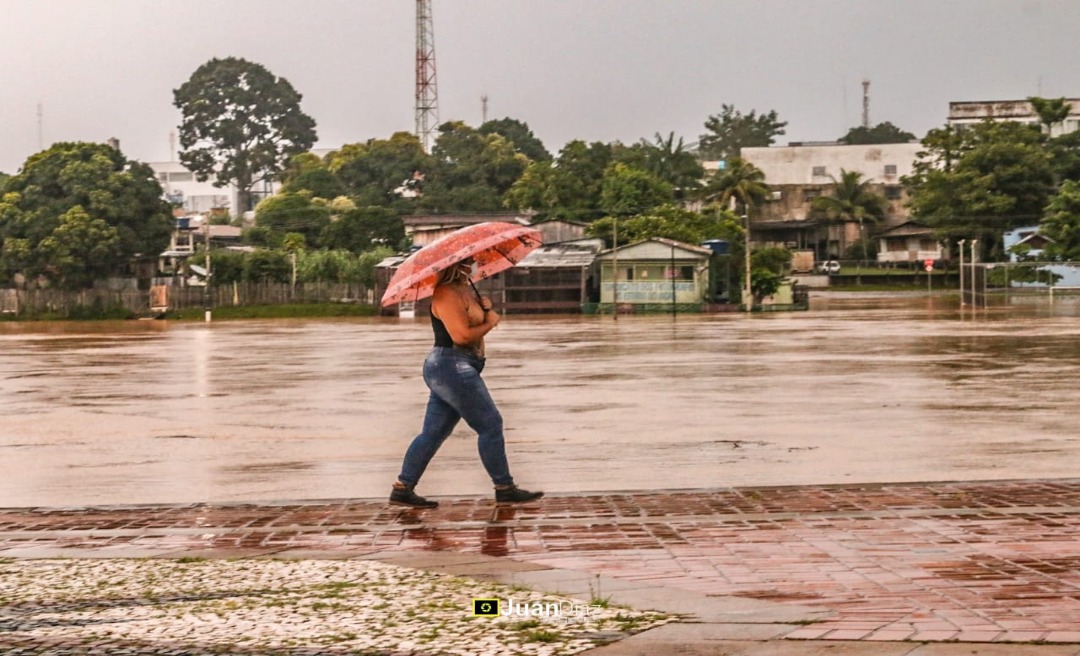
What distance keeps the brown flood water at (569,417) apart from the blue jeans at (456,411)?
119 centimetres

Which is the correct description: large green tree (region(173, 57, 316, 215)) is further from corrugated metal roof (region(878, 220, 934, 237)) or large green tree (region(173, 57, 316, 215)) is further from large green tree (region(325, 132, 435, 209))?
corrugated metal roof (region(878, 220, 934, 237))

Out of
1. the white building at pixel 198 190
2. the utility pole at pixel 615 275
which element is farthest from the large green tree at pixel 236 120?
the utility pole at pixel 615 275

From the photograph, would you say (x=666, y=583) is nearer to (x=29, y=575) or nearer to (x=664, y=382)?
(x=29, y=575)

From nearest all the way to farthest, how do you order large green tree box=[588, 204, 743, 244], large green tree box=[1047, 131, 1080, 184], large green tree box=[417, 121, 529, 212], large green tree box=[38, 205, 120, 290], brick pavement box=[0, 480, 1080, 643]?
brick pavement box=[0, 480, 1080, 643] < large green tree box=[38, 205, 120, 290] < large green tree box=[588, 204, 743, 244] < large green tree box=[1047, 131, 1080, 184] < large green tree box=[417, 121, 529, 212]

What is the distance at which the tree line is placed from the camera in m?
72.8

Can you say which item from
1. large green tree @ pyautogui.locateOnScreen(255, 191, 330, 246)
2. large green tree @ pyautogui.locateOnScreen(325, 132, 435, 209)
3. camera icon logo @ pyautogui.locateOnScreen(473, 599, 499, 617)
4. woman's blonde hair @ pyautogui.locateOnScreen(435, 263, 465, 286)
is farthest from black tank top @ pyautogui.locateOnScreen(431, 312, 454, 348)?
large green tree @ pyautogui.locateOnScreen(325, 132, 435, 209)

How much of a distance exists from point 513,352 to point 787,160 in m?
76.6

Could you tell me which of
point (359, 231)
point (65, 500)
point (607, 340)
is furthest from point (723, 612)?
point (359, 231)

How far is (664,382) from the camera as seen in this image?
21031 mm

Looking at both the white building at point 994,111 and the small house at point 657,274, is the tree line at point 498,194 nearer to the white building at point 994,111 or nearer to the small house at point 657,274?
the small house at point 657,274

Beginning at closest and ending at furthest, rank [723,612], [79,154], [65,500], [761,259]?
[723,612] → [65,500] → [761,259] → [79,154]

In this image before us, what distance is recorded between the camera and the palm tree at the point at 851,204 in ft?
317

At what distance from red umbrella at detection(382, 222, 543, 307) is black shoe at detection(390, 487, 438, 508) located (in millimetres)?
1184

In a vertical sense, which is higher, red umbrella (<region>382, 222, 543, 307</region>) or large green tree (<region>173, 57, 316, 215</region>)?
large green tree (<region>173, 57, 316, 215</region>)
